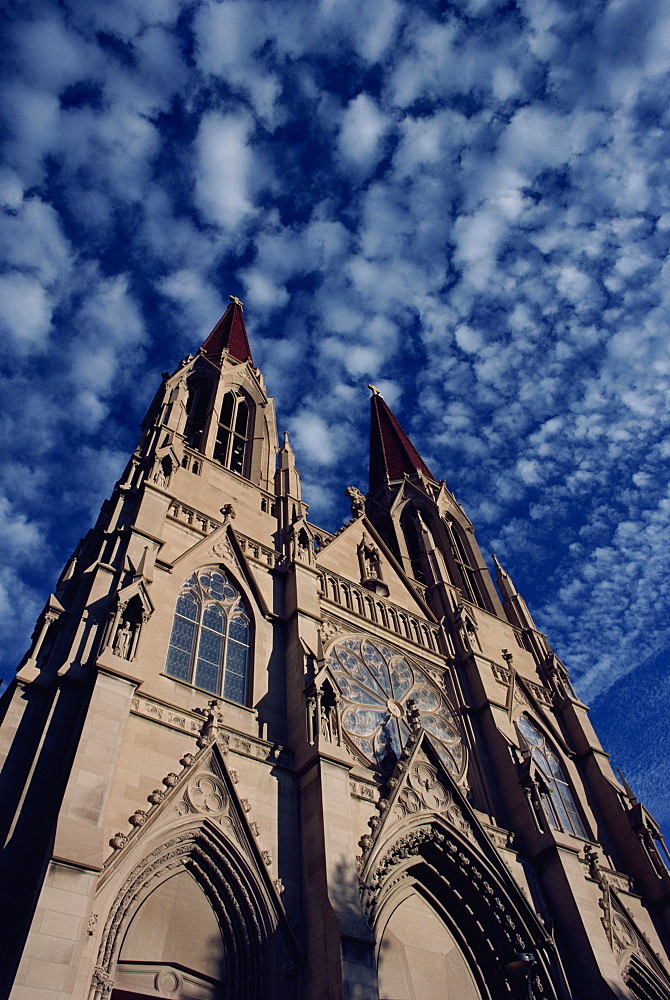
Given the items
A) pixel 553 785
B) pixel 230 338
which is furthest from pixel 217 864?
pixel 230 338

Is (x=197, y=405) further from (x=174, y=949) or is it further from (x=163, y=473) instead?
(x=174, y=949)

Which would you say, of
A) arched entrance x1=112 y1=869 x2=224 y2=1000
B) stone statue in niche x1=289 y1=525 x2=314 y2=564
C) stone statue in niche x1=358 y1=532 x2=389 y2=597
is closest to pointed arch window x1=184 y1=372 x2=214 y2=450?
stone statue in niche x1=289 y1=525 x2=314 y2=564

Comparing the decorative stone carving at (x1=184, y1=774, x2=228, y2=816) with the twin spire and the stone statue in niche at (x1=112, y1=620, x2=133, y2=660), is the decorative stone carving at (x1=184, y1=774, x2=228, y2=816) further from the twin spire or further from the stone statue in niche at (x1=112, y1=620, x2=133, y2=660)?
the twin spire

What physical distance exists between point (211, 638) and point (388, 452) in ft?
70.4

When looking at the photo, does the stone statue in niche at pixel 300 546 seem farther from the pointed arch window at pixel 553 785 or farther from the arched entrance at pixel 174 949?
the arched entrance at pixel 174 949

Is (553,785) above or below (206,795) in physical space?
above

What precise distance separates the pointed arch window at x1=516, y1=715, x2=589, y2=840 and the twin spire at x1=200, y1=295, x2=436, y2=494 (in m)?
13.8

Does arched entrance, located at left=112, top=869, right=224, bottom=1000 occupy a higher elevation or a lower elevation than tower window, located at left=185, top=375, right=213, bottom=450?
lower

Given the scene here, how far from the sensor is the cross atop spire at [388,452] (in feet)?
105

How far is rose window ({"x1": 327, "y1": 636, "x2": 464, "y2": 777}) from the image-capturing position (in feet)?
48.9

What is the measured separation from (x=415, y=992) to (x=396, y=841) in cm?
216

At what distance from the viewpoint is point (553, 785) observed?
1780 centimetres

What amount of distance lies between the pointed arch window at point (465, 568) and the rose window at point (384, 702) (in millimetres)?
7157

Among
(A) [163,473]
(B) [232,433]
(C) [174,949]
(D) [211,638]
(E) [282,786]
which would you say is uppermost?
(B) [232,433]
